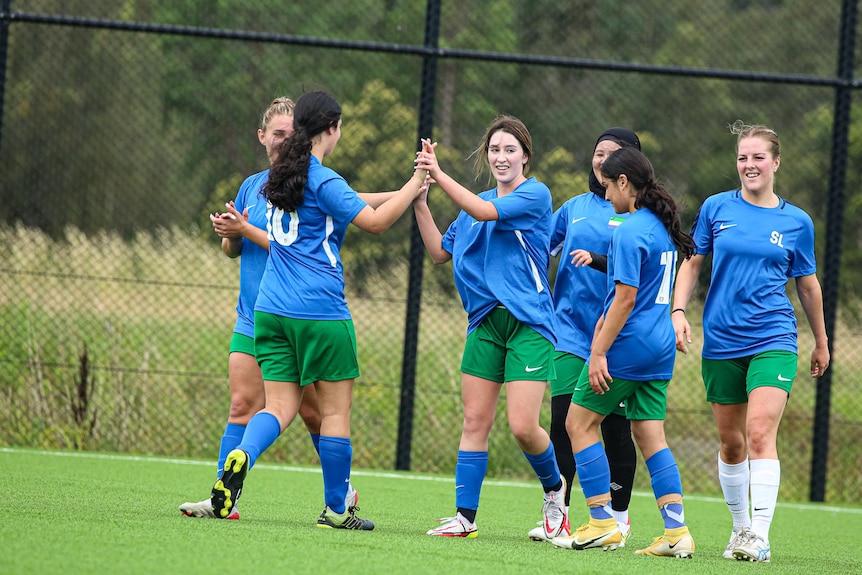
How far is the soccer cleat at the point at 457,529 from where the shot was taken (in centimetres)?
449

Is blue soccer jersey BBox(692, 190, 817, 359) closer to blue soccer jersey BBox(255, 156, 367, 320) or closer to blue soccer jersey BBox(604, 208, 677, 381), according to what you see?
blue soccer jersey BBox(604, 208, 677, 381)

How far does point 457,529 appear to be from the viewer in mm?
4508

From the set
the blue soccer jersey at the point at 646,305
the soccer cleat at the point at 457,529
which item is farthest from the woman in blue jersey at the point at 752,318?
the soccer cleat at the point at 457,529

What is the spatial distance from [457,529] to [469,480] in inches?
8.6

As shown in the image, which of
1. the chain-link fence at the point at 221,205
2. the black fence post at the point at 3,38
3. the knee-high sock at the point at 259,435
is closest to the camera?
the knee-high sock at the point at 259,435

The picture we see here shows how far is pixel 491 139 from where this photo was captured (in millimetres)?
4742

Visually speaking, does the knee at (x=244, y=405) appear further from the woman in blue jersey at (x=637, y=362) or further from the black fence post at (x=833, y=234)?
the black fence post at (x=833, y=234)

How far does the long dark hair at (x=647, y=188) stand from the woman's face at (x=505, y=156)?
0.45m

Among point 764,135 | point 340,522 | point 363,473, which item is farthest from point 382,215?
point 363,473

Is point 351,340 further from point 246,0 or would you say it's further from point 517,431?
point 246,0

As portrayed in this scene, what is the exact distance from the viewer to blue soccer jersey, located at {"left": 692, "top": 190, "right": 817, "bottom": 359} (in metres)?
4.63

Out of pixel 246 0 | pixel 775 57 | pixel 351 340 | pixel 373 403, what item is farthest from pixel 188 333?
pixel 775 57

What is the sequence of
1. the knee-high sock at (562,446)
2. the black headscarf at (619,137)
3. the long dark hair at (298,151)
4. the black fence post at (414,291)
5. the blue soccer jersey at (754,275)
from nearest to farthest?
the long dark hair at (298,151), the blue soccer jersey at (754,275), the black headscarf at (619,137), the knee-high sock at (562,446), the black fence post at (414,291)

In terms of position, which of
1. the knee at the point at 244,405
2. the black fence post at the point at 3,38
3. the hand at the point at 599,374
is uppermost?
the black fence post at the point at 3,38
